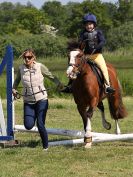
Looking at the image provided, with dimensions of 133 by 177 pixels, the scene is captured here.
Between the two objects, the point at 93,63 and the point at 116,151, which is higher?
the point at 93,63

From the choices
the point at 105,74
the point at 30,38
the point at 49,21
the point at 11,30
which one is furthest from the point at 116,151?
the point at 49,21

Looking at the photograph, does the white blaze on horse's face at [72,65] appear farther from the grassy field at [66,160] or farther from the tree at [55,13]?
the tree at [55,13]

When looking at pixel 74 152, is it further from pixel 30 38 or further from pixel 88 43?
pixel 30 38

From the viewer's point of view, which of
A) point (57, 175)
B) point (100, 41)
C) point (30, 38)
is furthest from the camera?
point (30, 38)

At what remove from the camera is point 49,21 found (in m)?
114

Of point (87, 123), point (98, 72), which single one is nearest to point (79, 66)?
point (98, 72)

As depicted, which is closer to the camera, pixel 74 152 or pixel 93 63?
pixel 74 152

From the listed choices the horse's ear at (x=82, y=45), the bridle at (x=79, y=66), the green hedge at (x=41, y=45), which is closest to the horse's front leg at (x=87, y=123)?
the bridle at (x=79, y=66)

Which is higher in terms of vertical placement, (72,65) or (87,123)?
(72,65)

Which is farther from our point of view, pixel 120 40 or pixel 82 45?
pixel 120 40

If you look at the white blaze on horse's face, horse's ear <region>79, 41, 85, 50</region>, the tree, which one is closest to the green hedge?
horse's ear <region>79, 41, 85, 50</region>

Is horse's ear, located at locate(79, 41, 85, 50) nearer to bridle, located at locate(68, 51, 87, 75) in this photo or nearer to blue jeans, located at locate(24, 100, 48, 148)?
bridle, located at locate(68, 51, 87, 75)

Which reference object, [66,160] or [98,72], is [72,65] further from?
[66,160]

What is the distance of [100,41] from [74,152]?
6.88 ft
